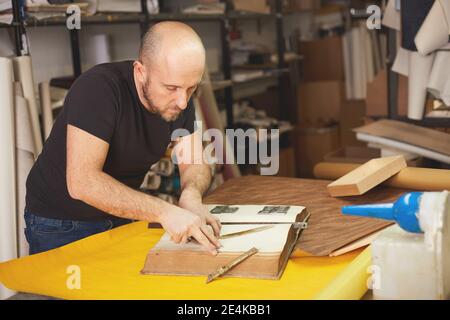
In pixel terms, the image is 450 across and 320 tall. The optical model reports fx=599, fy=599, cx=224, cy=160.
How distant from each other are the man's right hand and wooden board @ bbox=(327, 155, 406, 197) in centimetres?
55

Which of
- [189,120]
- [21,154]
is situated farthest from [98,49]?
[189,120]

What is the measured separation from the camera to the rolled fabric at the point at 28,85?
2396mm

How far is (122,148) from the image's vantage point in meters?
1.84

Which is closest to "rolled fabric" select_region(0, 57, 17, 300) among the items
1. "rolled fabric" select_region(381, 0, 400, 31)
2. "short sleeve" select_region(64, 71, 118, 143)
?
"short sleeve" select_region(64, 71, 118, 143)

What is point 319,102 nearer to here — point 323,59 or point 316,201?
point 323,59

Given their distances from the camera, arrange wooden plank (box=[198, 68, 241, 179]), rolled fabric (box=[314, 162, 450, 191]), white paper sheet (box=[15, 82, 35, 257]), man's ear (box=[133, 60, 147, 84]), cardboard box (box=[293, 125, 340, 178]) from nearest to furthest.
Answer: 1. man's ear (box=[133, 60, 147, 84])
2. rolled fabric (box=[314, 162, 450, 191])
3. white paper sheet (box=[15, 82, 35, 257])
4. wooden plank (box=[198, 68, 241, 179])
5. cardboard box (box=[293, 125, 340, 178])

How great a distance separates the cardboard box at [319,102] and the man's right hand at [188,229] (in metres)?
3.84

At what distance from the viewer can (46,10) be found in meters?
2.58

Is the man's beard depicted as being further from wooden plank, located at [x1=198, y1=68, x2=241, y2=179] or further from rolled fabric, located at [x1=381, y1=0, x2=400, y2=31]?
wooden plank, located at [x1=198, y1=68, x2=241, y2=179]

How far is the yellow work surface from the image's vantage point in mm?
1189

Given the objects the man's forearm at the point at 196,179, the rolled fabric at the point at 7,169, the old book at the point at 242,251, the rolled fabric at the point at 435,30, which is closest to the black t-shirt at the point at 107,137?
the man's forearm at the point at 196,179

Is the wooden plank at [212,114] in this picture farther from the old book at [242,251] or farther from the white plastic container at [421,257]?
the white plastic container at [421,257]
